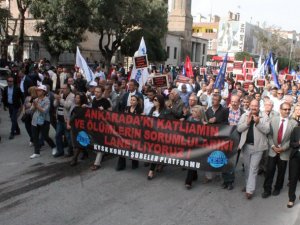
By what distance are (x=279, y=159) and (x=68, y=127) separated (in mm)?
4161

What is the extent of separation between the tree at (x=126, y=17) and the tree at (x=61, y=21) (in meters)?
0.80

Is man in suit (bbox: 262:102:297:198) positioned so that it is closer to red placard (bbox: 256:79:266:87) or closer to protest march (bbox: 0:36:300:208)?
protest march (bbox: 0:36:300:208)

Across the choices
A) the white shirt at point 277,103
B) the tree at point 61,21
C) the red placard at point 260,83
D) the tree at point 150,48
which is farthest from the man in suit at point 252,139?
the tree at point 150,48

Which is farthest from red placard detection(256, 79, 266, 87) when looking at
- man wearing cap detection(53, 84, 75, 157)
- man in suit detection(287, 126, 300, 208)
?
man in suit detection(287, 126, 300, 208)

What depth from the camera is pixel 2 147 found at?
31.4 ft

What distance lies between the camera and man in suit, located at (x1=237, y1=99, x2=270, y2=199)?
21.3 ft

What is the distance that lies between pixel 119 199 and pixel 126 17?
22.1 meters

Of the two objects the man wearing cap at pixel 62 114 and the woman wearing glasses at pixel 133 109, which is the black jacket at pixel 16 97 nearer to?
the man wearing cap at pixel 62 114

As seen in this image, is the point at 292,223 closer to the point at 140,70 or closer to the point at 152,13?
the point at 140,70

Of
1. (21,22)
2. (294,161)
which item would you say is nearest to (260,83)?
(294,161)

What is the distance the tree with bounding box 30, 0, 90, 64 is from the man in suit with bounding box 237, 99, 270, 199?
66.0 ft

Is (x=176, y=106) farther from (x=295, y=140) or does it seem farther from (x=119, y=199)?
(x=295, y=140)

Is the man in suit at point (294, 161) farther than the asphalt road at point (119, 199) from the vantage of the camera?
Yes

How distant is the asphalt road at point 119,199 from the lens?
226 inches
